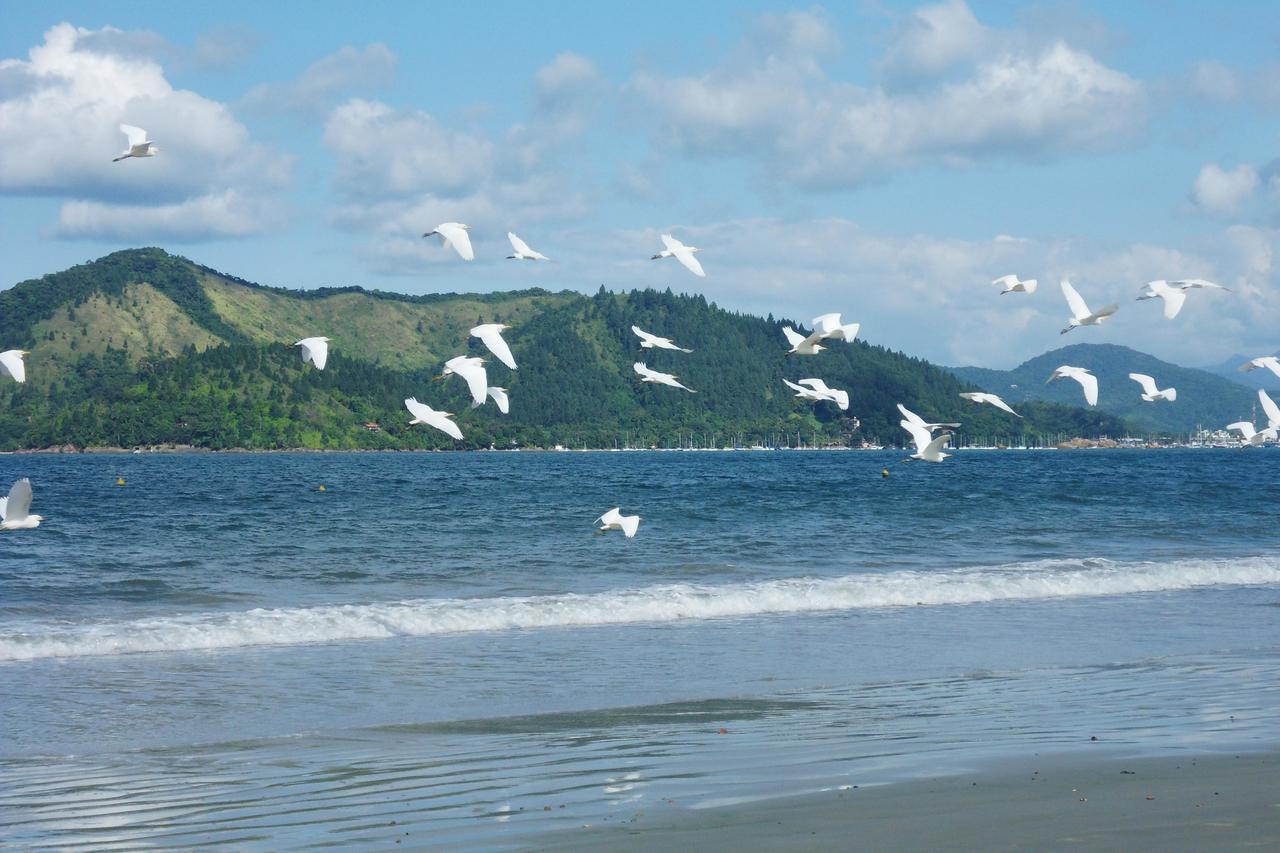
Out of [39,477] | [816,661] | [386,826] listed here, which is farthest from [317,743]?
[39,477]

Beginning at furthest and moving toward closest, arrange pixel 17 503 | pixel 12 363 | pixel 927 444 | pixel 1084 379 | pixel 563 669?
pixel 927 444 < pixel 1084 379 < pixel 12 363 < pixel 17 503 < pixel 563 669

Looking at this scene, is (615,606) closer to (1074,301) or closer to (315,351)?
(315,351)

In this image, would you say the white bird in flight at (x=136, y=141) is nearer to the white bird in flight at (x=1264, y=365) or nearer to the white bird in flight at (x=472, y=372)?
the white bird in flight at (x=472, y=372)

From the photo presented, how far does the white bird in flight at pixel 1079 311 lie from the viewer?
21.2m

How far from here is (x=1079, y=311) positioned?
22625 mm

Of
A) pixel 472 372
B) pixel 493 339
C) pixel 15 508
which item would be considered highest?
pixel 493 339

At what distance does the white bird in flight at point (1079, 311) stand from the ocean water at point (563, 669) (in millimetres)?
4754

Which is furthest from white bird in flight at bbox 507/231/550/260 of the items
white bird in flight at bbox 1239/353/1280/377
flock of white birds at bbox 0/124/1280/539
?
white bird in flight at bbox 1239/353/1280/377

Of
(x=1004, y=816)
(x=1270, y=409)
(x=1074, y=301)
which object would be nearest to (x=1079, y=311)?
(x=1074, y=301)

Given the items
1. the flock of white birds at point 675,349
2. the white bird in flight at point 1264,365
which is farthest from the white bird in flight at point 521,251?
the white bird in flight at point 1264,365

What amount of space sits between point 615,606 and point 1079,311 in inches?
368

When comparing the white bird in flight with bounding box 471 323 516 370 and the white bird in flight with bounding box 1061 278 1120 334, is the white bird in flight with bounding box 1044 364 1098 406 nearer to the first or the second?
the white bird in flight with bounding box 1061 278 1120 334

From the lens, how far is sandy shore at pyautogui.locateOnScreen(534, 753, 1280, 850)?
26.9ft

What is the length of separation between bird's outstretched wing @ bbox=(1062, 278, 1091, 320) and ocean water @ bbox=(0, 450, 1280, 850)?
501cm
